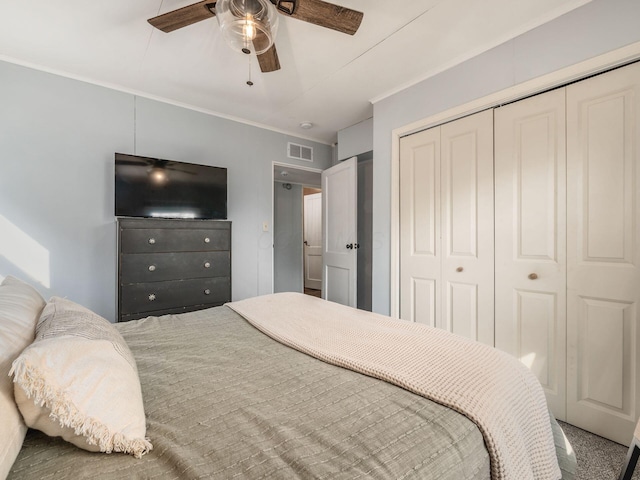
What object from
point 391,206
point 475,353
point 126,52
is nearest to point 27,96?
point 126,52

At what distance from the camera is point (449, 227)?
2.44 meters

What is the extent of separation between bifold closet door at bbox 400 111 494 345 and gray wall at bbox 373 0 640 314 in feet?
0.59

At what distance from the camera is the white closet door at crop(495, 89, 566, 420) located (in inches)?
74.1

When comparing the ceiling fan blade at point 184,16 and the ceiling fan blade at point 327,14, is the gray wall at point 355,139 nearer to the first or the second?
the ceiling fan blade at point 327,14

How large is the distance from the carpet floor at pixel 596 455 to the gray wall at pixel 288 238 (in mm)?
4171

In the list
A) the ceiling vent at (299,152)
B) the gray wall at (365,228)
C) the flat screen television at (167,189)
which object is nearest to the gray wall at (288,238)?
the ceiling vent at (299,152)

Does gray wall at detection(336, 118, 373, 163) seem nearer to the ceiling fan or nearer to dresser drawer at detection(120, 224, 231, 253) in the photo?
dresser drawer at detection(120, 224, 231, 253)

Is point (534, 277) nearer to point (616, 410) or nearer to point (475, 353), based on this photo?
point (616, 410)

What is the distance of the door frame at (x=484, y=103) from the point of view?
168 cm

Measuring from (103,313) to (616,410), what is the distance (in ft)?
12.5

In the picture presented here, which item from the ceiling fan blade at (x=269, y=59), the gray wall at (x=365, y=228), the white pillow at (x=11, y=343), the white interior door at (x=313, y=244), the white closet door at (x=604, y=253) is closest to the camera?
the white pillow at (x=11, y=343)

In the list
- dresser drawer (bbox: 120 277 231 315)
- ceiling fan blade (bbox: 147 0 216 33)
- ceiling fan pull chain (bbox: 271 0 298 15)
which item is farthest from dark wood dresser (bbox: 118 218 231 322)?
ceiling fan pull chain (bbox: 271 0 298 15)

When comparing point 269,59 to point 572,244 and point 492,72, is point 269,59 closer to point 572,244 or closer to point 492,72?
point 492,72

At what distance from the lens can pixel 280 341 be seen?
129 centimetres
